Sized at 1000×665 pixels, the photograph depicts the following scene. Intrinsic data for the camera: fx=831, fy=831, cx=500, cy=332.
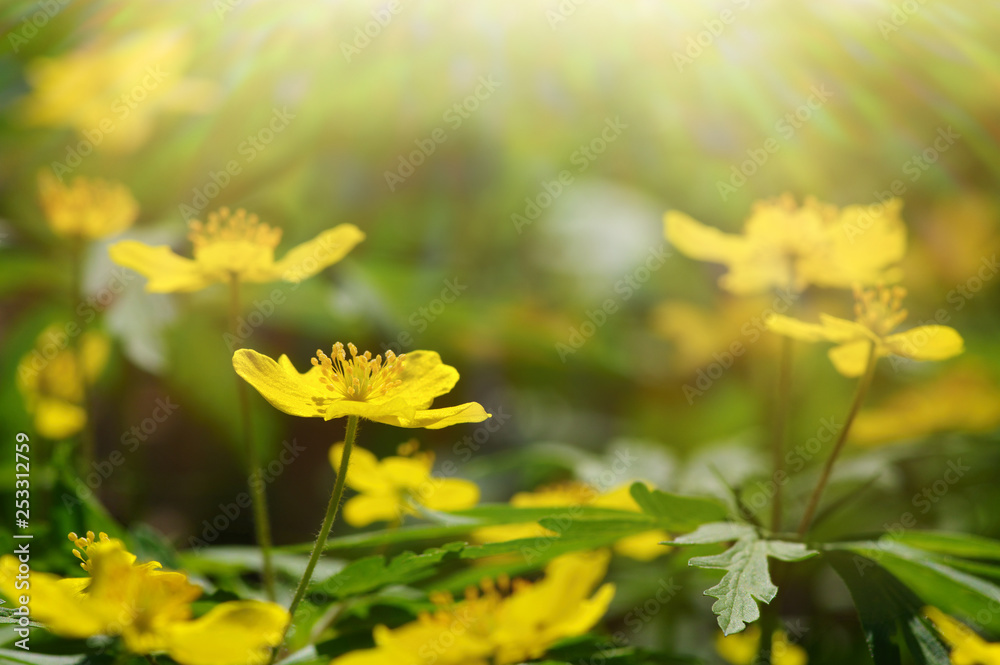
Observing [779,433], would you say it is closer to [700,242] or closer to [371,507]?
[700,242]

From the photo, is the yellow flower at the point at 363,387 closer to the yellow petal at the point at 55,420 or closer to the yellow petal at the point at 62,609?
the yellow petal at the point at 62,609

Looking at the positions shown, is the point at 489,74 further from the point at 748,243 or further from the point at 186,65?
the point at 748,243

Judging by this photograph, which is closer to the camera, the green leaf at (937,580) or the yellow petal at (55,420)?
the green leaf at (937,580)

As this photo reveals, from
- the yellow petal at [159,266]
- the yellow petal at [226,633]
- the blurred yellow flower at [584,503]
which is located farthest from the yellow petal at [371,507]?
the yellow petal at [226,633]

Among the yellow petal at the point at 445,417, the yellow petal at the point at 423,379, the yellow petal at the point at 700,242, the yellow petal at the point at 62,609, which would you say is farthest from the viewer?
the yellow petal at the point at 700,242

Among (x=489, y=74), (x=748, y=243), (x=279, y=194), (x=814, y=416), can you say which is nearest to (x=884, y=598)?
(x=748, y=243)

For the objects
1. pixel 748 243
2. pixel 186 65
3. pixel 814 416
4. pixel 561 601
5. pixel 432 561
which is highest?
pixel 186 65

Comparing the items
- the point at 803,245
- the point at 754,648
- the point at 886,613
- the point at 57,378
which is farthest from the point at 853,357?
the point at 57,378
